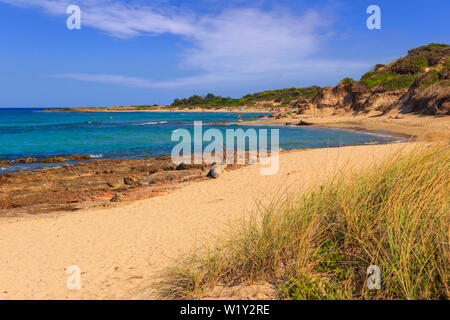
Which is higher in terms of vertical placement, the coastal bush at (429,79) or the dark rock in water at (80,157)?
the coastal bush at (429,79)

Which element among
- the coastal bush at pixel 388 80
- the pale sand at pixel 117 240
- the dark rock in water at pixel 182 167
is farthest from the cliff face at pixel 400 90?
the pale sand at pixel 117 240

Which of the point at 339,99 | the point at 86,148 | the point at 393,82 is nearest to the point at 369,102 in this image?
the point at 393,82

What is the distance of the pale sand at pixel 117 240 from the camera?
4746 mm

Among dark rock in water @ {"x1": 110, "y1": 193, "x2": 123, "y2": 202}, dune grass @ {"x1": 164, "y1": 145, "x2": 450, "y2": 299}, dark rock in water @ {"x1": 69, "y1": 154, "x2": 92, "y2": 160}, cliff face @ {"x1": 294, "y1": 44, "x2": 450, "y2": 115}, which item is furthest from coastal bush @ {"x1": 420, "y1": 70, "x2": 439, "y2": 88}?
dune grass @ {"x1": 164, "y1": 145, "x2": 450, "y2": 299}

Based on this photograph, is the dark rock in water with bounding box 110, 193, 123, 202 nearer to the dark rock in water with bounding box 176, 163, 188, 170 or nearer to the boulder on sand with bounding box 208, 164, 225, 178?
the boulder on sand with bounding box 208, 164, 225, 178

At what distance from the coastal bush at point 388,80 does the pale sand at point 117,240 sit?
37.5 metres

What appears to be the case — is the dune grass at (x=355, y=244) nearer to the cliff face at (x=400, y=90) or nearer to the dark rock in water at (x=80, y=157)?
the dark rock in water at (x=80, y=157)

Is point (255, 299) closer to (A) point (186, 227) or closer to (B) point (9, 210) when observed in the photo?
(A) point (186, 227)

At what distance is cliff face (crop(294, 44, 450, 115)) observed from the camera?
31656 mm

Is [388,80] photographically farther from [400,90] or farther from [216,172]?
[216,172]

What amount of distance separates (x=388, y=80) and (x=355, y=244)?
4553 centimetres

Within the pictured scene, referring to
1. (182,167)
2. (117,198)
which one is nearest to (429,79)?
(182,167)

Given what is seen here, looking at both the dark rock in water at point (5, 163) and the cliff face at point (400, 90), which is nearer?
the dark rock in water at point (5, 163)

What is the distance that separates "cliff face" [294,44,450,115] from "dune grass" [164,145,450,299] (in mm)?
30182
